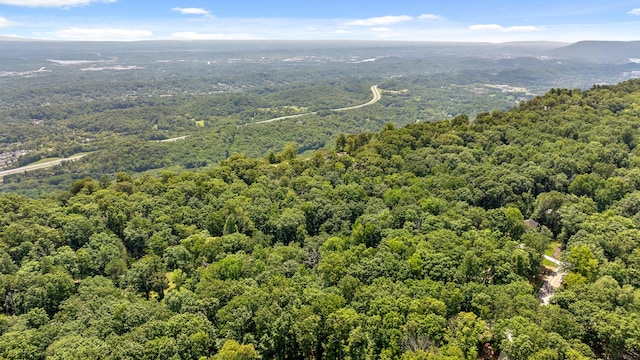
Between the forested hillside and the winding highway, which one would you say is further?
the winding highway

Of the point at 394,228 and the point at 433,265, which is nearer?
the point at 433,265

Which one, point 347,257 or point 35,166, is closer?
point 347,257

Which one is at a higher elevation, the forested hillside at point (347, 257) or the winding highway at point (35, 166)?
the forested hillside at point (347, 257)

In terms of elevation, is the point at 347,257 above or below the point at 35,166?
above

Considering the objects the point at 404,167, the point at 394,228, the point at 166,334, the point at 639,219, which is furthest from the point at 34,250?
the point at 639,219

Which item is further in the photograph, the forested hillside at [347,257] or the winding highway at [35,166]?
the winding highway at [35,166]

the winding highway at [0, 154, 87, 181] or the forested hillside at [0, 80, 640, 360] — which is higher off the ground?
the forested hillside at [0, 80, 640, 360]

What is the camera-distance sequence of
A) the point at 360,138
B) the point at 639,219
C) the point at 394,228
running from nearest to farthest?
the point at 639,219
the point at 394,228
the point at 360,138

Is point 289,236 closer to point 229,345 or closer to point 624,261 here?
point 229,345
